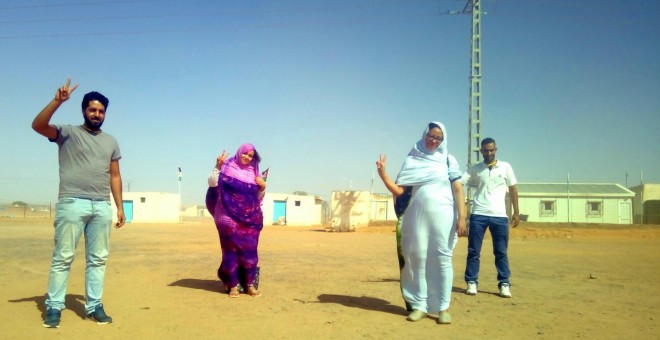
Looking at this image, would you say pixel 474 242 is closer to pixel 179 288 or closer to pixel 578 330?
pixel 578 330

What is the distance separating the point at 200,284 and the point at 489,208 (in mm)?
3885

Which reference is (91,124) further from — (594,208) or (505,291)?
(594,208)

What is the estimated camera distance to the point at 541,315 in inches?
184

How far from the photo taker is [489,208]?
20.0 feet

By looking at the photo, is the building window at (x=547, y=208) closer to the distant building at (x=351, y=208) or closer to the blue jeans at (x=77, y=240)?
the distant building at (x=351, y=208)

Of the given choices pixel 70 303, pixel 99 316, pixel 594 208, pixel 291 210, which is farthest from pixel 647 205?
pixel 99 316

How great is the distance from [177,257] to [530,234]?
55.4ft

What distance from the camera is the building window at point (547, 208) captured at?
118 feet

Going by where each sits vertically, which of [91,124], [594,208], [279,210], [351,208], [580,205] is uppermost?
[91,124]

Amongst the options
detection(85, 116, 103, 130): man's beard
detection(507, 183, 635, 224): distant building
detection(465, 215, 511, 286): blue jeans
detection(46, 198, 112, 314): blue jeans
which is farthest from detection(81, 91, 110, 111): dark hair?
detection(507, 183, 635, 224): distant building

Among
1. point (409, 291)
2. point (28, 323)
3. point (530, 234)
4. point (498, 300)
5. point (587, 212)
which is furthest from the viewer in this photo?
point (587, 212)

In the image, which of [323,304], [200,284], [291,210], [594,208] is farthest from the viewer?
[291,210]

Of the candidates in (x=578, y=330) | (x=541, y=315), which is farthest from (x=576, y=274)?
(x=578, y=330)

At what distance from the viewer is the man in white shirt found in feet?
19.8
